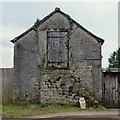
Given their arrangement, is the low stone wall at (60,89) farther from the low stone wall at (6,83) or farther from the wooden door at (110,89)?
the low stone wall at (6,83)

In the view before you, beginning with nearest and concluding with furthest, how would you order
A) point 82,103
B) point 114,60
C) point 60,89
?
point 82,103
point 60,89
point 114,60

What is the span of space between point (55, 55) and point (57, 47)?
48 centimetres

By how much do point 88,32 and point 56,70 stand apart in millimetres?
2876

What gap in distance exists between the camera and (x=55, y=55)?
1709cm

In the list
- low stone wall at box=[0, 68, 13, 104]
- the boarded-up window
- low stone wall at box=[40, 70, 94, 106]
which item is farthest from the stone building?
low stone wall at box=[40, 70, 94, 106]

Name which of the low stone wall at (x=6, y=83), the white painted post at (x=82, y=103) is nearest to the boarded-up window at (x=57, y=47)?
the low stone wall at (x=6, y=83)

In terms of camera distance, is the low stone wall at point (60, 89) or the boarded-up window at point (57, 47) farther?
the boarded-up window at point (57, 47)

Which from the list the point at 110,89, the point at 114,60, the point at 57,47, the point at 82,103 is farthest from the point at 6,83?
the point at 114,60

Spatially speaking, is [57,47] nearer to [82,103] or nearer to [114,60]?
[82,103]

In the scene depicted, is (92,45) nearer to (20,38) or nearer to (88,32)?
(88,32)

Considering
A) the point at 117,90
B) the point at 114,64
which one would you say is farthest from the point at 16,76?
the point at 114,64

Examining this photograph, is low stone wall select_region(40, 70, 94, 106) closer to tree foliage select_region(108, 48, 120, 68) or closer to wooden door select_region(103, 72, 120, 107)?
wooden door select_region(103, 72, 120, 107)

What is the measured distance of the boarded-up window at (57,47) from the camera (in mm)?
17047

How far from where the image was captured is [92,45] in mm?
16922
